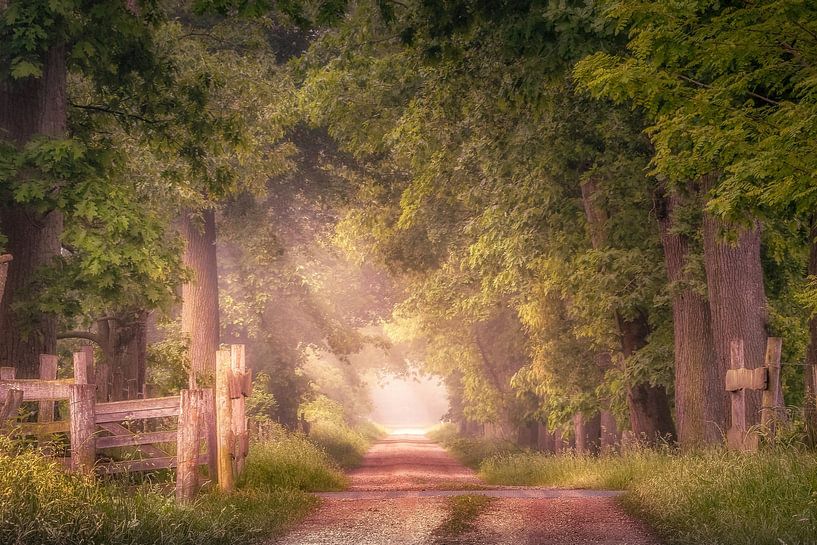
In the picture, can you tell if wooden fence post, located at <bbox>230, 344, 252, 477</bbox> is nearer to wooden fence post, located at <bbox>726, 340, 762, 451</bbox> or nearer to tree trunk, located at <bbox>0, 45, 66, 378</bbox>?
tree trunk, located at <bbox>0, 45, 66, 378</bbox>

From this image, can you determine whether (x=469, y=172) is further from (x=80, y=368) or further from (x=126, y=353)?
(x=80, y=368)

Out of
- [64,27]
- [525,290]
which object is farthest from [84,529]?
[525,290]

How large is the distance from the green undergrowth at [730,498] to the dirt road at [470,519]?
1.26 feet

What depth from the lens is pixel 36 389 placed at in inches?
449

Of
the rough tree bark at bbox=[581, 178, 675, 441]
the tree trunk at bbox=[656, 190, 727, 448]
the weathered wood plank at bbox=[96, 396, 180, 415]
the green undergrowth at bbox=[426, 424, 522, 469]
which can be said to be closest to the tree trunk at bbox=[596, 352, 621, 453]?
the rough tree bark at bbox=[581, 178, 675, 441]

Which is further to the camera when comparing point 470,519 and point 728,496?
point 470,519

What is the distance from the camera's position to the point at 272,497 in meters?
12.7

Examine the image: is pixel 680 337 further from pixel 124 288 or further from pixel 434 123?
pixel 124 288

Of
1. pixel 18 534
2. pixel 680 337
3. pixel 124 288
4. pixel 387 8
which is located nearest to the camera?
pixel 18 534

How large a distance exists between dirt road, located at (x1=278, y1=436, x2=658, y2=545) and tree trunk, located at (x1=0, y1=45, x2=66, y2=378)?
5479mm

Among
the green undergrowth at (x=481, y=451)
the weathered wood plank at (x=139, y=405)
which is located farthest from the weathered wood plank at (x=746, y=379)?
the green undergrowth at (x=481, y=451)

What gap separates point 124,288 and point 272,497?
4.60 meters

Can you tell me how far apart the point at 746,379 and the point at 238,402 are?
735 centimetres

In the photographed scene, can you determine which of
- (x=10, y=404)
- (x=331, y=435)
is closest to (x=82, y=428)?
(x=10, y=404)
